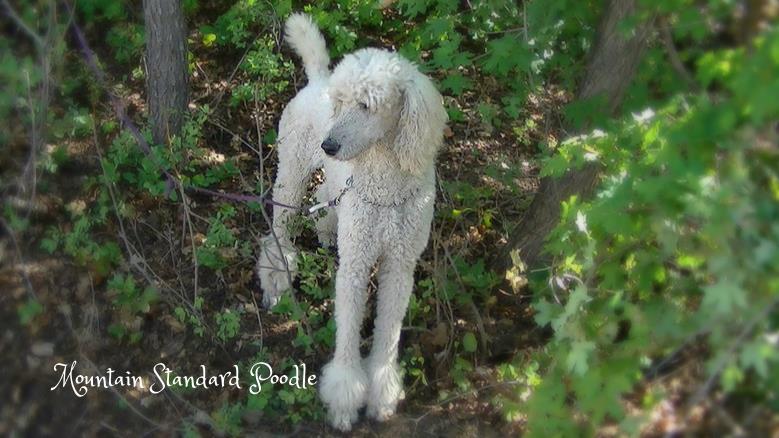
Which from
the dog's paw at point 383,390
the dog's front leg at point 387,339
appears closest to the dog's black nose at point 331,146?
the dog's front leg at point 387,339

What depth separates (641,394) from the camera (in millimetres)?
2322

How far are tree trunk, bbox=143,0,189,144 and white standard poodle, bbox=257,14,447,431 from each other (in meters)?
0.84

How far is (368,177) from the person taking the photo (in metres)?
3.06

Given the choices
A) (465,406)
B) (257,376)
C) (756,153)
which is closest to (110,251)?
(257,376)

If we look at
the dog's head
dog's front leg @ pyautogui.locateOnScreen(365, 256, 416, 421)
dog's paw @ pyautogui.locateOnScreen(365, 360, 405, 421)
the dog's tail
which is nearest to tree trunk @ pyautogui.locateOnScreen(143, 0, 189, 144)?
the dog's tail

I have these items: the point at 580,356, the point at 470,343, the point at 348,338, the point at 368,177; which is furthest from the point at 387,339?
the point at 580,356

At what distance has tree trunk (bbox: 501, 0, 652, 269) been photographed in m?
3.14

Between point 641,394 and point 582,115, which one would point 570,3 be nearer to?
point 582,115

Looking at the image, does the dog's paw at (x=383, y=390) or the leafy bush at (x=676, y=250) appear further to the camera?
the dog's paw at (x=383, y=390)

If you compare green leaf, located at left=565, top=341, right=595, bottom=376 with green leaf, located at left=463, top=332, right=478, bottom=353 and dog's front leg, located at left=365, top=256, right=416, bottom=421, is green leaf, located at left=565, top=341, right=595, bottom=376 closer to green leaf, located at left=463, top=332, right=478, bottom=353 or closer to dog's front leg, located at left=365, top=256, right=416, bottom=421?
dog's front leg, located at left=365, top=256, right=416, bottom=421

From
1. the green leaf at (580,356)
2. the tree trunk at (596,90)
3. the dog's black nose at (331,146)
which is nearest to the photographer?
the green leaf at (580,356)

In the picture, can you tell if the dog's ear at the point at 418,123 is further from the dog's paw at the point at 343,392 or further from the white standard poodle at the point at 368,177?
the dog's paw at the point at 343,392

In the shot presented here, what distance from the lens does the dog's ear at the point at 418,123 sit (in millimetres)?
2850

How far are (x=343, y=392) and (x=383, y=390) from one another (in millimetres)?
186
